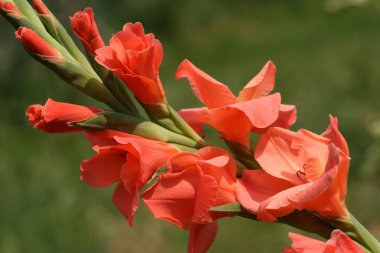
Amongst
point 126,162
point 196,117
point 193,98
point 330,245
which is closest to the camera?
point 330,245

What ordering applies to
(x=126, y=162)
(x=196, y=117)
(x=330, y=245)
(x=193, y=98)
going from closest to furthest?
(x=330, y=245), (x=126, y=162), (x=196, y=117), (x=193, y=98)

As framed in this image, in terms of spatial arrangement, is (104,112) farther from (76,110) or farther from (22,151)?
(22,151)

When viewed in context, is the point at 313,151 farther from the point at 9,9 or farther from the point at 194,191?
the point at 9,9

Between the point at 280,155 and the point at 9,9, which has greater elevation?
the point at 9,9

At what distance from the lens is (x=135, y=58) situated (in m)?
0.88

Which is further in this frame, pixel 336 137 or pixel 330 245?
pixel 336 137

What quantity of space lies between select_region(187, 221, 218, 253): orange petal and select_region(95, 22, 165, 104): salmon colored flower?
15cm

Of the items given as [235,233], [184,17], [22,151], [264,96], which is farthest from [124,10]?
[264,96]

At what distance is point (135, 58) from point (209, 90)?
102mm

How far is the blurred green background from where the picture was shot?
145 inches

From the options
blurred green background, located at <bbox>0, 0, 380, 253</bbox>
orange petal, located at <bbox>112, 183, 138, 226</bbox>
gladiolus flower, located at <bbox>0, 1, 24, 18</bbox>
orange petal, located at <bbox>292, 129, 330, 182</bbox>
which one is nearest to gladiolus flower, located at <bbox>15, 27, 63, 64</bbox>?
gladiolus flower, located at <bbox>0, 1, 24, 18</bbox>

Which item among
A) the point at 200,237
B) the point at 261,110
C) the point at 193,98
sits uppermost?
the point at 261,110

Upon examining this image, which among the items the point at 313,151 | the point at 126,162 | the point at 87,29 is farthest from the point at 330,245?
the point at 87,29

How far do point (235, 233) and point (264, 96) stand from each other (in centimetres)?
293
